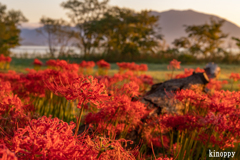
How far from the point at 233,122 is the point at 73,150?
69.3 inches

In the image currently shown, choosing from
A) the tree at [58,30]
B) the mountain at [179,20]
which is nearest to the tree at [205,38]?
the tree at [58,30]

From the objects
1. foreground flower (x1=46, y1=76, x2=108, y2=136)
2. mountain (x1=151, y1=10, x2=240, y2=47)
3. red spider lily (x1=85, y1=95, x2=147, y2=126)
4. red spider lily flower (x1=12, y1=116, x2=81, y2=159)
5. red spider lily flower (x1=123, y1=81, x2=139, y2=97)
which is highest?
A: mountain (x1=151, y1=10, x2=240, y2=47)

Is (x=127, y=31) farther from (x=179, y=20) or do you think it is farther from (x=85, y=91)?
(x=179, y=20)

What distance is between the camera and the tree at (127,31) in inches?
957

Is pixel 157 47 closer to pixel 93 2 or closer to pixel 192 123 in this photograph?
pixel 93 2

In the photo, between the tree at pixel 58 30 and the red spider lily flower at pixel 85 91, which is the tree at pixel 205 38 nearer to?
the tree at pixel 58 30

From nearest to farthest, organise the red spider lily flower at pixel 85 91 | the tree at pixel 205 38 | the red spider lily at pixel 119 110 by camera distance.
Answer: the red spider lily flower at pixel 85 91 < the red spider lily at pixel 119 110 < the tree at pixel 205 38

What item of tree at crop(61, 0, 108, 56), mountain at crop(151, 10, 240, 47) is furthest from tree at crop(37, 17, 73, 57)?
mountain at crop(151, 10, 240, 47)

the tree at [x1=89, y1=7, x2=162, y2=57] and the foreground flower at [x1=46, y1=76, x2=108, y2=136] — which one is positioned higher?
the tree at [x1=89, y1=7, x2=162, y2=57]

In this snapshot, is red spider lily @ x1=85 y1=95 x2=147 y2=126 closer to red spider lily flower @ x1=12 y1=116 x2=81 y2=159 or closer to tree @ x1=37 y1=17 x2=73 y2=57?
red spider lily flower @ x1=12 y1=116 x2=81 y2=159

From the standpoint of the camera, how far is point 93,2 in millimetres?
26266

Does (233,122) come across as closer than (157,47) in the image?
Yes

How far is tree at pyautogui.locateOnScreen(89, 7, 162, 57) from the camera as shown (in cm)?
2431

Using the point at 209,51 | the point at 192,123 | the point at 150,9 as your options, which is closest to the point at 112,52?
the point at 150,9
